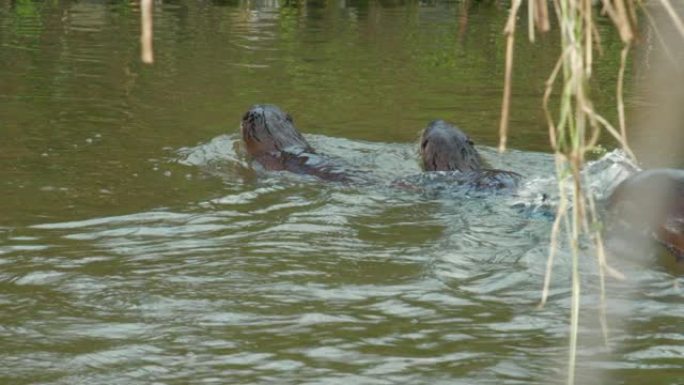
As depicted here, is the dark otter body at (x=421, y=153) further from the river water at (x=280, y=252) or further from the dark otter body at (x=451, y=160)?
the river water at (x=280, y=252)

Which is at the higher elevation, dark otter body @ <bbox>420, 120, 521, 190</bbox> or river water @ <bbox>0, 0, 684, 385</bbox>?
dark otter body @ <bbox>420, 120, 521, 190</bbox>

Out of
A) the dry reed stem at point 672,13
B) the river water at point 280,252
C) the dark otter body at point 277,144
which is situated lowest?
the river water at point 280,252

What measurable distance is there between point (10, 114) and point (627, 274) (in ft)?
20.1

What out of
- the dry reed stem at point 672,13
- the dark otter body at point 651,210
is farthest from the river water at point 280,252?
the dry reed stem at point 672,13

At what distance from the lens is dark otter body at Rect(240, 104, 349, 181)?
7.92 metres

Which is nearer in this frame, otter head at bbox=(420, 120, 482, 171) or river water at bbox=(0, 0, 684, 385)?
river water at bbox=(0, 0, 684, 385)

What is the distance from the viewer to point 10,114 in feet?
32.3

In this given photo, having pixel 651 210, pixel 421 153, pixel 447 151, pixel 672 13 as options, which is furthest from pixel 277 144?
pixel 672 13

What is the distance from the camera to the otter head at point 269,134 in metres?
8.47

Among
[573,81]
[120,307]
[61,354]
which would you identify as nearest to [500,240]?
[120,307]

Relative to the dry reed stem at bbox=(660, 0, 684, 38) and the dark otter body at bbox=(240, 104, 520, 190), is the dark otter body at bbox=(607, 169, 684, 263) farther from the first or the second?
the dry reed stem at bbox=(660, 0, 684, 38)

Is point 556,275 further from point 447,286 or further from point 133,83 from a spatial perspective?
point 133,83

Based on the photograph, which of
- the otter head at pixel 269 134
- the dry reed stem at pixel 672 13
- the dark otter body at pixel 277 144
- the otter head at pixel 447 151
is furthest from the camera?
the otter head at pixel 269 134

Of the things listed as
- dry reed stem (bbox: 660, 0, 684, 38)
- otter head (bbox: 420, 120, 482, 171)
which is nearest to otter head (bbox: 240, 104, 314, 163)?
otter head (bbox: 420, 120, 482, 171)
